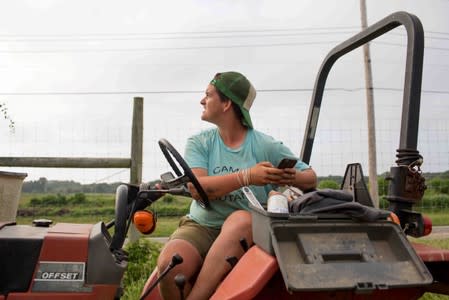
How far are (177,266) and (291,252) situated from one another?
1.97 ft

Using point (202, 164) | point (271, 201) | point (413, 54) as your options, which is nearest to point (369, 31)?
point (413, 54)

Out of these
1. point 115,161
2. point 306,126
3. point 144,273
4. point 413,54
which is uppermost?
point 413,54

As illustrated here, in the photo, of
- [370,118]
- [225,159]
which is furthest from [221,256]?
[370,118]

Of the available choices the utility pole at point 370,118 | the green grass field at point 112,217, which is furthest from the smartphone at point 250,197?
the utility pole at point 370,118

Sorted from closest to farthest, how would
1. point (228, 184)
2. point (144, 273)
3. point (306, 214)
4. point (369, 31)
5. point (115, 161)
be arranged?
point (306, 214) < point (228, 184) < point (369, 31) < point (144, 273) < point (115, 161)

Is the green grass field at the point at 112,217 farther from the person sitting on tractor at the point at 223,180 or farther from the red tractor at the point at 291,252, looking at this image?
the red tractor at the point at 291,252

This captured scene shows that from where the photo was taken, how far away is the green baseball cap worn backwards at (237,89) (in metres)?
2.21

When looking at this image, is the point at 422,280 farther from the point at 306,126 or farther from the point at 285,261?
the point at 306,126

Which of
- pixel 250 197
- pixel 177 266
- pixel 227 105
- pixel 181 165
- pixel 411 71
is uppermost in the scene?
pixel 411 71

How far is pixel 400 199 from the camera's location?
1.93 m

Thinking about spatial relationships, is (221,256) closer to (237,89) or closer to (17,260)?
(17,260)

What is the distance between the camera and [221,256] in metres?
1.74

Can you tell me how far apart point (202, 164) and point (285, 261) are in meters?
0.87

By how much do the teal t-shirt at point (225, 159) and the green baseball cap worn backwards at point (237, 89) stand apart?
0.11 m
